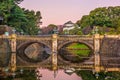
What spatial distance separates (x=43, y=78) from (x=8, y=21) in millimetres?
48688

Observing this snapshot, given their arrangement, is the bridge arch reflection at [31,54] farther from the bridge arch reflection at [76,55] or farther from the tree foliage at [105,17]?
the tree foliage at [105,17]

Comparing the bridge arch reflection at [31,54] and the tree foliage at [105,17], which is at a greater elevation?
the tree foliage at [105,17]

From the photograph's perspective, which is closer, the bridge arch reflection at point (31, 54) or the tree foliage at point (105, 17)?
the bridge arch reflection at point (31, 54)

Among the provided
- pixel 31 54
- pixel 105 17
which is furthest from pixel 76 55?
pixel 105 17

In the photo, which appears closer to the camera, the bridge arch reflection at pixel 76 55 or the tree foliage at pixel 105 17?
the bridge arch reflection at pixel 76 55

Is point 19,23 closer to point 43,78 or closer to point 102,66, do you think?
point 102,66

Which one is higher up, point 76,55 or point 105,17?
point 105,17

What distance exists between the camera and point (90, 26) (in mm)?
117750

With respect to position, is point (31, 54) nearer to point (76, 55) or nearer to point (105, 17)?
point (76, 55)

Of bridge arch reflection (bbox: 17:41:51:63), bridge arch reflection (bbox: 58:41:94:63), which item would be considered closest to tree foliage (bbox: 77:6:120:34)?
bridge arch reflection (bbox: 58:41:94:63)

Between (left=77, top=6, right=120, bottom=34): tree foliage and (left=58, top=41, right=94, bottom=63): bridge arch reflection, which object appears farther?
(left=77, top=6, right=120, bottom=34): tree foliage

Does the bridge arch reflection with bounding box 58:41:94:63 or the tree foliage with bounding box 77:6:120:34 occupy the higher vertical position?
the tree foliage with bounding box 77:6:120:34

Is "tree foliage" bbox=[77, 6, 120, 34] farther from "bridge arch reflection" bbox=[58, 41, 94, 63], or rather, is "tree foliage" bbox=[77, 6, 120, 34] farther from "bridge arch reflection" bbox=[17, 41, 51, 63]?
"bridge arch reflection" bbox=[17, 41, 51, 63]

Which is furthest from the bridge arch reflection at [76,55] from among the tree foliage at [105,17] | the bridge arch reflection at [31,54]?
the tree foliage at [105,17]
